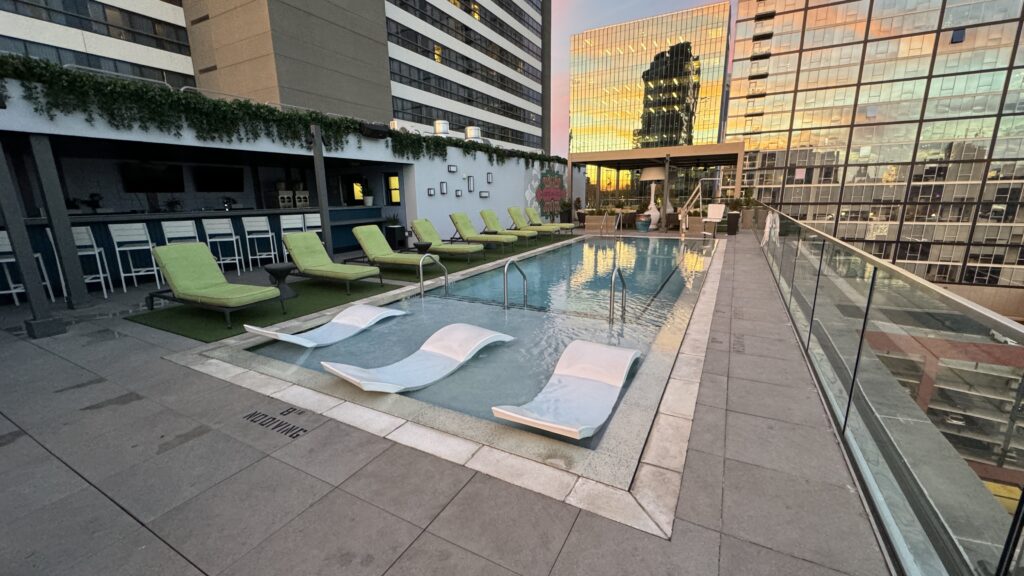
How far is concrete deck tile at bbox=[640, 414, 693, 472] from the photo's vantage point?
2.20 meters

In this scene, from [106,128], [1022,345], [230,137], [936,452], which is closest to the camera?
[1022,345]

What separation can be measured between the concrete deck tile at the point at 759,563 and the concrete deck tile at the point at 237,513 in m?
1.85

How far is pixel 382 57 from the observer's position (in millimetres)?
20656

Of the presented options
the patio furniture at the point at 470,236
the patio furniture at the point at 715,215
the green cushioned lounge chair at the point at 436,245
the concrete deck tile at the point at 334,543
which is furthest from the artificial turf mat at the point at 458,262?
the concrete deck tile at the point at 334,543

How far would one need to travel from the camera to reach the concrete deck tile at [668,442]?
220cm

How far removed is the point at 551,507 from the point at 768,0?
45187 mm

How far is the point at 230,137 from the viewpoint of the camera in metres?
7.53

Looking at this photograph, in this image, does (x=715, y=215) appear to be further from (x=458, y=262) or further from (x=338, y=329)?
(x=338, y=329)

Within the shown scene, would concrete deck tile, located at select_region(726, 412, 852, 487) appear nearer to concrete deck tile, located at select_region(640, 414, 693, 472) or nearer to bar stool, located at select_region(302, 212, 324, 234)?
concrete deck tile, located at select_region(640, 414, 693, 472)

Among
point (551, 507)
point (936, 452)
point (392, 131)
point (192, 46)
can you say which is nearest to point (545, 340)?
point (551, 507)

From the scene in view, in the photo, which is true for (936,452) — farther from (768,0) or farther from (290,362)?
(768,0)

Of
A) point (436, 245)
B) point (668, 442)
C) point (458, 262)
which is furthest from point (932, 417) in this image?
point (436, 245)

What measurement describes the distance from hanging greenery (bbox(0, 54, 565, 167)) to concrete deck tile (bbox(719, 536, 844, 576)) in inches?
346

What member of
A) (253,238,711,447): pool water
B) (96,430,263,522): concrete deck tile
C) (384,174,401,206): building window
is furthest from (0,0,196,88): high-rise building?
(96,430,263,522): concrete deck tile
